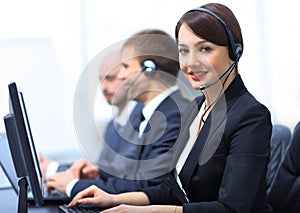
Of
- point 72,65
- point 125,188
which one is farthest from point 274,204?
point 72,65

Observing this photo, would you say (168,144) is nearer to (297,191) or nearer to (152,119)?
(152,119)

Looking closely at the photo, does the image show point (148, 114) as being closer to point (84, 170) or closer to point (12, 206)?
point (84, 170)

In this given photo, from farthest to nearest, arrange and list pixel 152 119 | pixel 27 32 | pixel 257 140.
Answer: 1. pixel 27 32
2. pixel 152 119
3. pixel 257 140

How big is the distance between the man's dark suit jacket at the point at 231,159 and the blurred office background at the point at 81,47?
1.42m

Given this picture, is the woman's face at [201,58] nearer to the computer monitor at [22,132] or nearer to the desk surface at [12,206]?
the computer monitor at [22,132]

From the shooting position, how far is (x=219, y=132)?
155 centimetres

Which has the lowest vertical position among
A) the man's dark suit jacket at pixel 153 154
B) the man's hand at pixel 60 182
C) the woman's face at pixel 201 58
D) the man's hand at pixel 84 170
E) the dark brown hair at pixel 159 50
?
the man's hand at pixel 84 170

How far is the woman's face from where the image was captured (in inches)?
60.8

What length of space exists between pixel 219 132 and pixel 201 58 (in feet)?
0.71

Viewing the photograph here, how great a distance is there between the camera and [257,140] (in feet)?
4.87

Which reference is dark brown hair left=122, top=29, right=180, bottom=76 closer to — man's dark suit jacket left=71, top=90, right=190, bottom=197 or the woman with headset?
man's dark suit jacket left=71, top=90, right=190, bottom=197

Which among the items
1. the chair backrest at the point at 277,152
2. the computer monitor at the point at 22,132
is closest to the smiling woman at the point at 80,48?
the chair backrest at the point at 277,152

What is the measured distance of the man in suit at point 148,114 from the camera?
78.6 inches

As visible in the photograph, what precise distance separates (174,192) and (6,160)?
58cm
